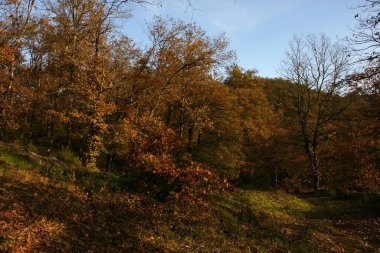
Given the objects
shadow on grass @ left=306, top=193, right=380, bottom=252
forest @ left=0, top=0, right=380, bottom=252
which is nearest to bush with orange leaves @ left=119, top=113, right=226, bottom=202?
forest @ left=0, top=0, right=380, bottom=252

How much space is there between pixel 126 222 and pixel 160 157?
2.63m

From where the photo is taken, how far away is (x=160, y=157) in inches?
441

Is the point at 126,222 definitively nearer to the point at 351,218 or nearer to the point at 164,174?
the point at 164,174

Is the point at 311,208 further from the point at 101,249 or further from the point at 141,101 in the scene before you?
the point at 101,249

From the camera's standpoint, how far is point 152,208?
10.8m

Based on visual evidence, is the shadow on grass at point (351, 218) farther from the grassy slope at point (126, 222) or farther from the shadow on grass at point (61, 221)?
the shadow on grass at point (61, 221)

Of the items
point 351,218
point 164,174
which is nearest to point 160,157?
point 164,174

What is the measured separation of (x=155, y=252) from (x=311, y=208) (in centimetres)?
1288

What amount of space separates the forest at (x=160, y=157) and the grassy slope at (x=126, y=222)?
4cm

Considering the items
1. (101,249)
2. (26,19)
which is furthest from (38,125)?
(101,249)

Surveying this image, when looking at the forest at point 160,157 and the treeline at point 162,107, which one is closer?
the forest at point 160,157

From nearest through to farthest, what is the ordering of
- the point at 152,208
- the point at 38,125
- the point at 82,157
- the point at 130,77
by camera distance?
the point at 152,208
the point at 82,157
the point at 130,77
the point at 38,125

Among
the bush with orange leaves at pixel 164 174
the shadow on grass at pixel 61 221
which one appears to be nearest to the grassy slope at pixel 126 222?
the shadow on grass at pixel 61 221

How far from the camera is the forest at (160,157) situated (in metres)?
8.93
